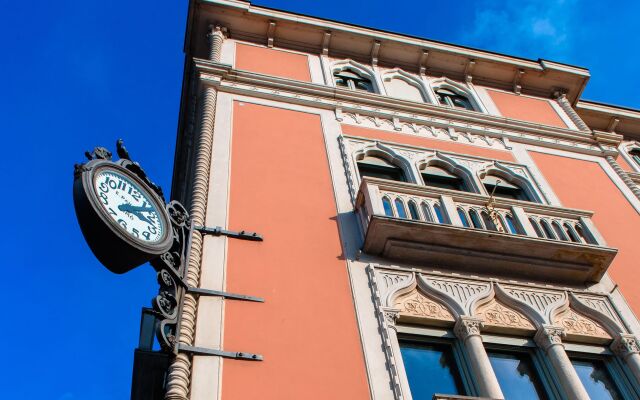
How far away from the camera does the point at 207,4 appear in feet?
50.6

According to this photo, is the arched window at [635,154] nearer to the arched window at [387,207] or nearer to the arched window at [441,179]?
the arched window at [441,179]

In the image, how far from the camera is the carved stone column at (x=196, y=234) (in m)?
6.96

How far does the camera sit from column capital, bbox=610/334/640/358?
29.7ft

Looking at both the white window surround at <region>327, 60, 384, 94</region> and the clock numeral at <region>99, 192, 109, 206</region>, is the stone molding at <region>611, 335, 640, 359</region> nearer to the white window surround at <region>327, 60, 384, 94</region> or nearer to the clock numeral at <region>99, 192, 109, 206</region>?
the clock numeral at <region>99, 192, 109, 206</region>

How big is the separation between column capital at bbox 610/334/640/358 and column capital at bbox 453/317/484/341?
73.7 inches

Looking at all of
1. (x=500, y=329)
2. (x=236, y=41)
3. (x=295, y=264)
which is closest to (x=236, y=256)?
(x=295, y=264)

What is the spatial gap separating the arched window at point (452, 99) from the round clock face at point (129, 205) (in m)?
9.20

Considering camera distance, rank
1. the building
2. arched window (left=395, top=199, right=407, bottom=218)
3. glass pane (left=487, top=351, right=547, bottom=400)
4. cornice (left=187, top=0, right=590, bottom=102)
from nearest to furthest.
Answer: the building
glass pane (left=487, top=351, right=547, bottom=400)
arched window (left=395, top=199, right=407, bottom=218)
cornice (left=187, top=0, right=590, bottom=102)

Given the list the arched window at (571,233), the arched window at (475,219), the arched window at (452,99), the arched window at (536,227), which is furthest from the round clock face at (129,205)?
the arched window at (452,99)

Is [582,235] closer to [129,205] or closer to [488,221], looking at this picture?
[488,221]

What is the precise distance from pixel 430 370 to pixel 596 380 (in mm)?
2219

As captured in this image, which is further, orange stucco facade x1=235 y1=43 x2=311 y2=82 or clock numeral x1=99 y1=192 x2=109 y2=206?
orange stucco facade x1=235 y1=43 x2=311 y2=82

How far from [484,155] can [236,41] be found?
5.98 meters

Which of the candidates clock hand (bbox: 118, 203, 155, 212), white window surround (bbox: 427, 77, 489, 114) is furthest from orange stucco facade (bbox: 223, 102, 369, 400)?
white window surround (bbox: 427, 77, 489, 114)
